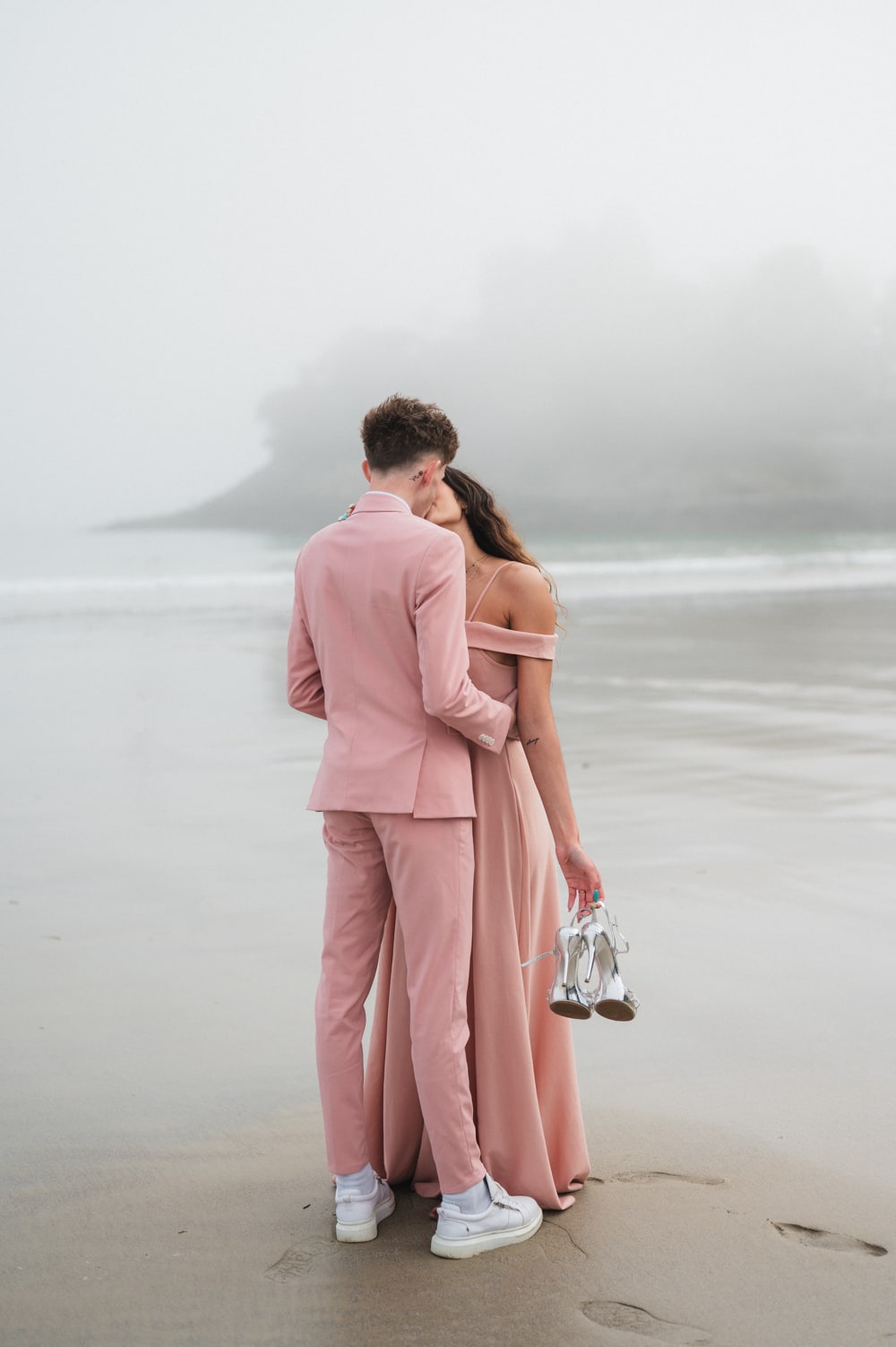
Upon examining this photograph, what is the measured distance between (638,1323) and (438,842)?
939 millimetres

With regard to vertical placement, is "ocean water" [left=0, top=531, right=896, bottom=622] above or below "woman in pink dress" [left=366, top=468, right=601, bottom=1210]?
below

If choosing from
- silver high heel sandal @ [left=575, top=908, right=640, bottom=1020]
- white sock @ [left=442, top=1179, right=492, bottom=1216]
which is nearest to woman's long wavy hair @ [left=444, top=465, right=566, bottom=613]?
silver high heel sandal @ [left=575, top=908, right=640, bottom=1020]

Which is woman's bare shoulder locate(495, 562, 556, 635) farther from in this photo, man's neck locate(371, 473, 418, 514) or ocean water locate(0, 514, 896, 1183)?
ocean water locate(0, 514, 896, 1183)

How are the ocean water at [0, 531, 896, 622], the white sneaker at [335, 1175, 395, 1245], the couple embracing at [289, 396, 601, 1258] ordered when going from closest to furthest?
the couple embracing at [289, 396, 601, 1258], the white sneaker at [335, 1175, 395, 1245], the ocean water at [0, 531, 896, 622]

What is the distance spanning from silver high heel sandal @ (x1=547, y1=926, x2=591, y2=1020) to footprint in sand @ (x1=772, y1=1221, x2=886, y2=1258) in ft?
1.99

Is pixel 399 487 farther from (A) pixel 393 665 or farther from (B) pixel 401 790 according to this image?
(B) pixel 401 790

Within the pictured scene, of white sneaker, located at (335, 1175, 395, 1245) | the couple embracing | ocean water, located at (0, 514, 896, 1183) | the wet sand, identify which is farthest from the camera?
ocean water, located at (0, 514, 896, 1183)

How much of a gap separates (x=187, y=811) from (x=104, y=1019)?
2.60 metres

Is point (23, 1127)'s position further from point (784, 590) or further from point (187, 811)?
point (784, 590)

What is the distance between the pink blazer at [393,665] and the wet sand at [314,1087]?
93cm

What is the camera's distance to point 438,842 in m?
2.44

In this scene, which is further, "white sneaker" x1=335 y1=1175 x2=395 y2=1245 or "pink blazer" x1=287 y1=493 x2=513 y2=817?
"white sneaker" x1=335 y1=1175 x2=395 y2=1245

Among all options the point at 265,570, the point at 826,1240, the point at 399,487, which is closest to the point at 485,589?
the point at 399,487

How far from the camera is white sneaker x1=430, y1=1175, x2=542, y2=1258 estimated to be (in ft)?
8.06
